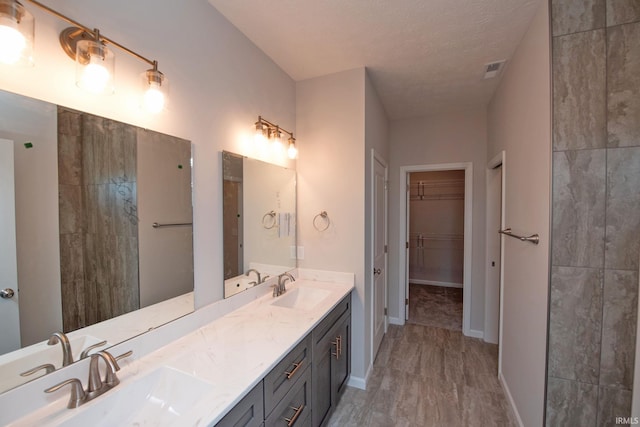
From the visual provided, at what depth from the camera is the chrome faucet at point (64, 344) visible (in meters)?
0.92

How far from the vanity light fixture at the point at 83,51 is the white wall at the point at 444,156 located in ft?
9.51

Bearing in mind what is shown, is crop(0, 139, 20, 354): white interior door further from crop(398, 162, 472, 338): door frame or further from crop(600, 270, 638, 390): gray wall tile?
crop(398, 162, 472, 338): door frame

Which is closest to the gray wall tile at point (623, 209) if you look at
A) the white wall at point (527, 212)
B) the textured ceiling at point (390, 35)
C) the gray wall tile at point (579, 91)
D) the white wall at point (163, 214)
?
the gray wall tile at point (579, 91)

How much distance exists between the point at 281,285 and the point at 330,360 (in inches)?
25.1

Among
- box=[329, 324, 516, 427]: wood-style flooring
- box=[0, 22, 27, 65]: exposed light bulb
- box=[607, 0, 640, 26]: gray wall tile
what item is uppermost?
box=[607, 0, 640, 26]: gray wall tile

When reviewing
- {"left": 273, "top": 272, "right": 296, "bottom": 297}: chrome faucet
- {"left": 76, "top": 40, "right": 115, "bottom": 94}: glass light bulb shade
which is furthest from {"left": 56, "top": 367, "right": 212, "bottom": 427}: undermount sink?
{"left": 76, "top": 40, "right": 115, "bottom": 94}: glass light bulb shade

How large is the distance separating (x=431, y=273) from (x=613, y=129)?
459cm

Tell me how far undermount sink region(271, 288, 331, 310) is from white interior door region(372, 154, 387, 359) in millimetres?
704

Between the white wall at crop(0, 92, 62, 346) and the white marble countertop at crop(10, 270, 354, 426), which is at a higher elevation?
the white wall at crop(0, 92, 62, 346)

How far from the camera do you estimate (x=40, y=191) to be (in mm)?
910

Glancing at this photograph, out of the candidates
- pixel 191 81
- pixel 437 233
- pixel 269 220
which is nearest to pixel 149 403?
pixel 269 220

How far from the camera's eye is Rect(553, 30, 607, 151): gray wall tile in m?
1.32

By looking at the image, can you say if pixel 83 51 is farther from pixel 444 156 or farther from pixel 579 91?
pixel 444 156

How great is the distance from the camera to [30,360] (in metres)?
0.87
